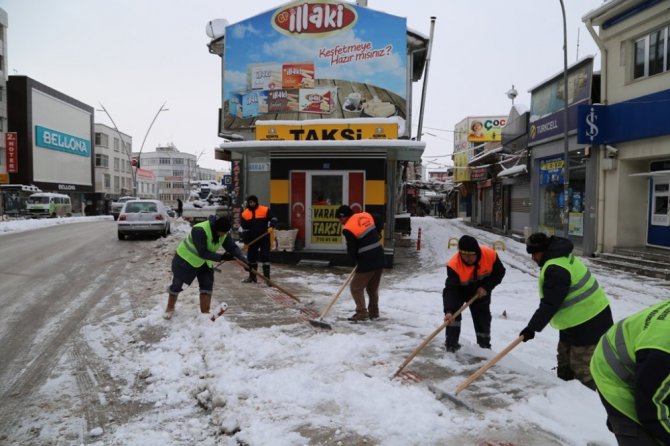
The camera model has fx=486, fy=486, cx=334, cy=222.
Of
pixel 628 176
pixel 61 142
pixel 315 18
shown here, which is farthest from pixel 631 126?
pixel 61 142

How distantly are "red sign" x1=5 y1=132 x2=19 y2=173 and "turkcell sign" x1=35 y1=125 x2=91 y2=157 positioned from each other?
354cm

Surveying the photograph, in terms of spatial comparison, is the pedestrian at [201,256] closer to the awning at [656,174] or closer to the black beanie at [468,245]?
the black beanie at [468,245]

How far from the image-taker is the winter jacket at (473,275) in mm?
4805

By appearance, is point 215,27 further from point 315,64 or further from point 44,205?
point 44,205

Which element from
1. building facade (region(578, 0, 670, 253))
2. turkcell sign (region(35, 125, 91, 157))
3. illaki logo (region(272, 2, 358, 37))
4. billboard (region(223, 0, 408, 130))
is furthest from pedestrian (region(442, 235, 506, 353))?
turkcell sign (region(35, 125, 91, 157))

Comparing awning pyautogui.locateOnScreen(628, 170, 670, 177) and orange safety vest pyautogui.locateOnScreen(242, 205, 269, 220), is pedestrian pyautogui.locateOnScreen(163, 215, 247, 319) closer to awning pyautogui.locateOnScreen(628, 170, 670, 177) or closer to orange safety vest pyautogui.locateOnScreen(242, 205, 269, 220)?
orange safety vest pyautogui.locateOnScreen(242, 205, 269, 220)

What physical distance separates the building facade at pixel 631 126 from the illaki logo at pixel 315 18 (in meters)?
8.12

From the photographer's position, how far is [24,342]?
5.60m

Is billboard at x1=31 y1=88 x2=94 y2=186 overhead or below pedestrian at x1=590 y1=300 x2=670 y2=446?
overhead

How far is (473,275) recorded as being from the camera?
190 inches

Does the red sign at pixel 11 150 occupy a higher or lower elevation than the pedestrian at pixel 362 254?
higher

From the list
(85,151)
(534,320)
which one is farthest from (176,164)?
(534,320)

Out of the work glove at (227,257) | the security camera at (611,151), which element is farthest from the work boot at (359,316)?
the security camera at (611,151)

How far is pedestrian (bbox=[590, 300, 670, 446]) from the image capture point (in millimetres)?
1869
